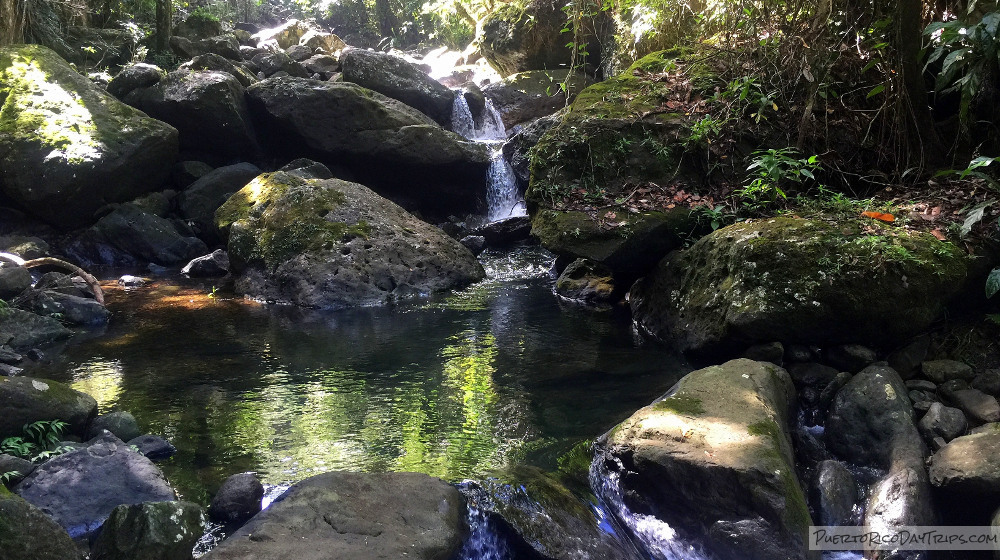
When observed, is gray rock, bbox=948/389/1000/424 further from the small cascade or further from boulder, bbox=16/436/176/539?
boulder, bbox=16/436/176/539

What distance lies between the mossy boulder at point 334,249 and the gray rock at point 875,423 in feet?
19.5

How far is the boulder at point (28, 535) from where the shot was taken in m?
2.75

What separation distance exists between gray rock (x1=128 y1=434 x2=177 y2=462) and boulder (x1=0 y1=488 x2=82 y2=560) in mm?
1357

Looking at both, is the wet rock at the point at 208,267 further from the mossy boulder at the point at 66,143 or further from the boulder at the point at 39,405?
the boulder at the point at 39,405

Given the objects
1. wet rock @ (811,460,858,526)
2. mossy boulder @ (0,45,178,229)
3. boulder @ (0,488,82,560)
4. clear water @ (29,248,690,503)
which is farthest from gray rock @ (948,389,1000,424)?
mossy boulder @ (0,45,178,229)

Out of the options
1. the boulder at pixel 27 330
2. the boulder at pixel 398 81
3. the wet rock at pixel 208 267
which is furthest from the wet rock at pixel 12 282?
the boulder at pixel 398 81

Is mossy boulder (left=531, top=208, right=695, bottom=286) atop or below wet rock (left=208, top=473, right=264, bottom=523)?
atop

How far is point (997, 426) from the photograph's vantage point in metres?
3.90

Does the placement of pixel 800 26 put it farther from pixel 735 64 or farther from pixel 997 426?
pixel 997 426

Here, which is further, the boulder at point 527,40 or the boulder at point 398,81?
the boulder at point 527,40

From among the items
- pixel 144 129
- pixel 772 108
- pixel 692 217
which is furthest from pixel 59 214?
pixel 772 108

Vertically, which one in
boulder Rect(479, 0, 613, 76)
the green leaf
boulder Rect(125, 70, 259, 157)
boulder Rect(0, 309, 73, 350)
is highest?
boulder Rect(479, 0, 613, 76)

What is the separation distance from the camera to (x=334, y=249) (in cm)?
941

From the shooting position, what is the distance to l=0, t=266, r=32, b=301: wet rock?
8008mm
